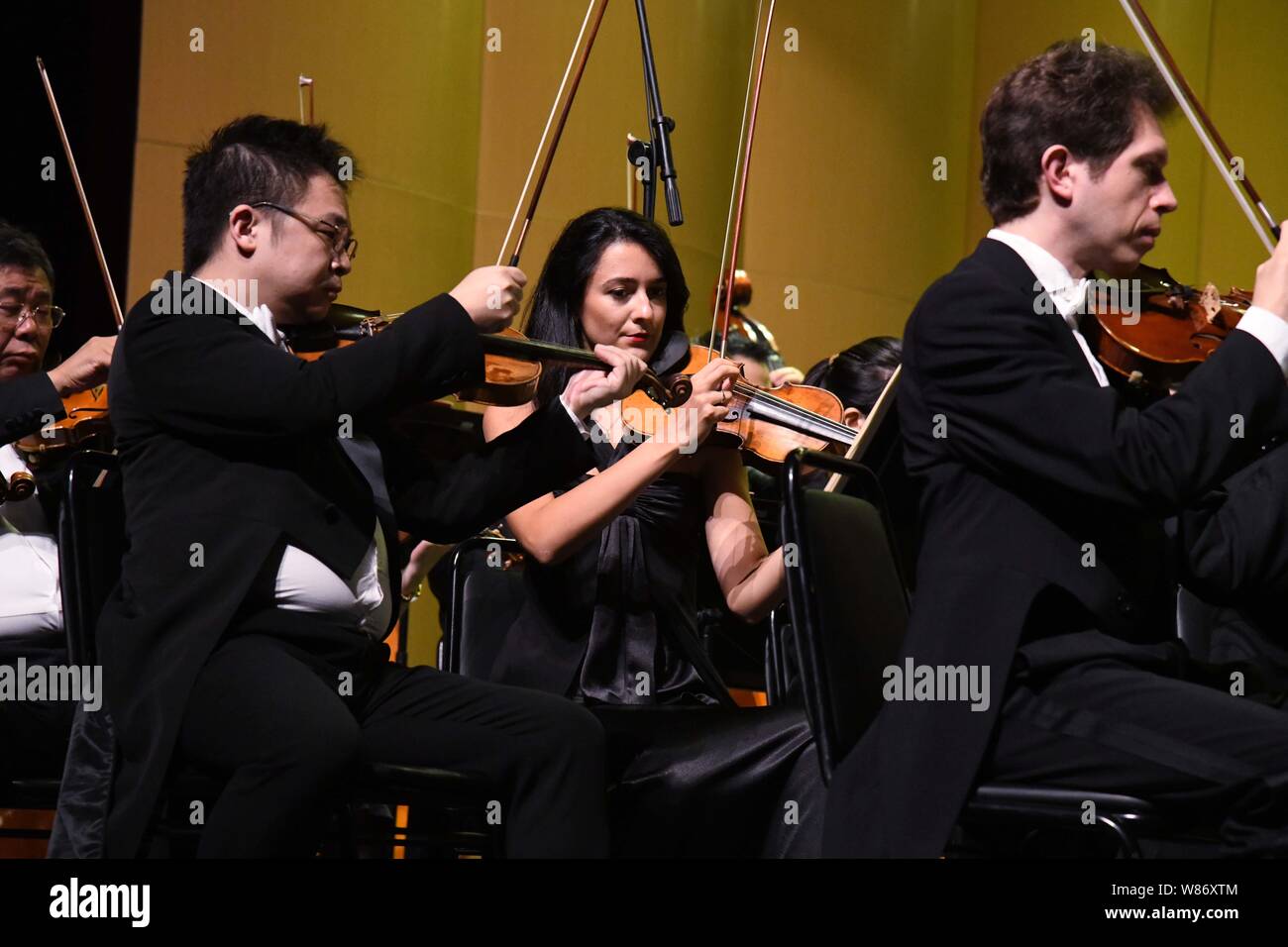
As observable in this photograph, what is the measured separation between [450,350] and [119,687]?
49 cm

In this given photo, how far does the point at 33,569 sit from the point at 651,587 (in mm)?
831

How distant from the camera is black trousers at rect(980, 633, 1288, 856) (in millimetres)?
1246

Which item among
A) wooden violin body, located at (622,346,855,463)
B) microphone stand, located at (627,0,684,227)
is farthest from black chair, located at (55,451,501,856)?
microphone stand, located at (627,0,684,227)

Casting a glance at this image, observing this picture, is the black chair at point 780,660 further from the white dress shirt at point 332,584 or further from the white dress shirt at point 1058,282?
the white dress shirt at point 1058,282

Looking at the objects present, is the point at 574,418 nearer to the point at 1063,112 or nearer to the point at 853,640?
the point at 853,640

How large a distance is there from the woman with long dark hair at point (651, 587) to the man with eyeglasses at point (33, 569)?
57 centimetres

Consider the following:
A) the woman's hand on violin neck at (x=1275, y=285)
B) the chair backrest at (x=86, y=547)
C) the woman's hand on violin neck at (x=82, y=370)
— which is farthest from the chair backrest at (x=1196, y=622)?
the woman's hand on violin neck at (x=82, y=370)

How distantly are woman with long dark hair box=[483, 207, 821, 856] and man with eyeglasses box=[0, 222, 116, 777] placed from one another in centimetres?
57

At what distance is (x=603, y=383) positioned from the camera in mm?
1877

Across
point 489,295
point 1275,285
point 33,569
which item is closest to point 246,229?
point 489,295

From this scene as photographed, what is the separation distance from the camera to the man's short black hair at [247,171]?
1773 mm

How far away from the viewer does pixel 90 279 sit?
3.18 m

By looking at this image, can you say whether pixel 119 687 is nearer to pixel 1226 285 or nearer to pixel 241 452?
pixel 241 452

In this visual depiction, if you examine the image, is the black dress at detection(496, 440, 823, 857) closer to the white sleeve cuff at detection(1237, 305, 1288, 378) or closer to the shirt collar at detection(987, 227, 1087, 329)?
the shirt collar at detection(987, 227, 1087, 329)
